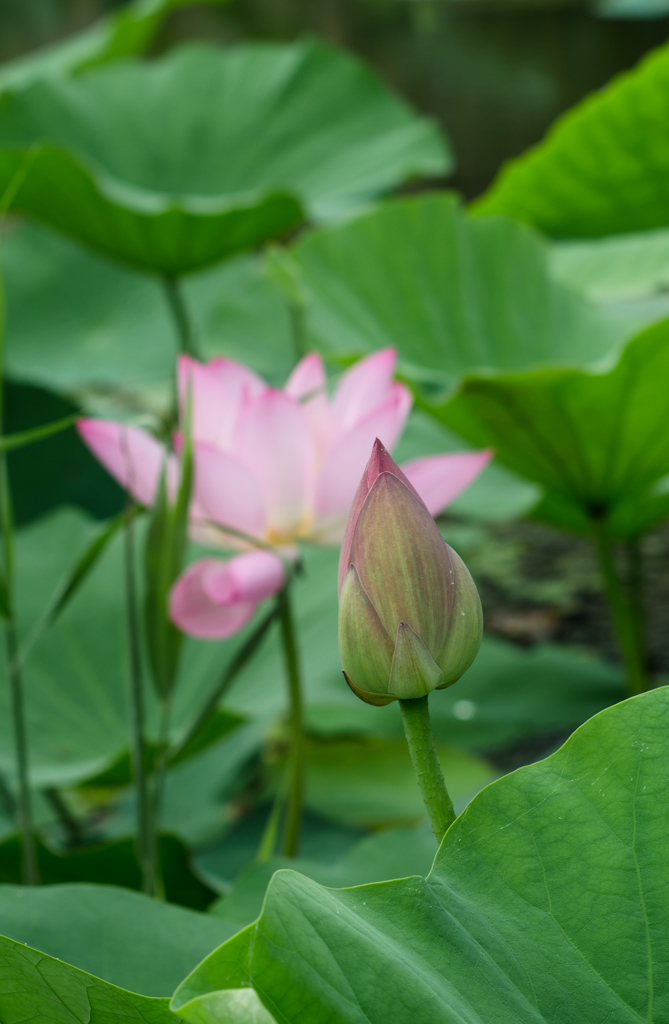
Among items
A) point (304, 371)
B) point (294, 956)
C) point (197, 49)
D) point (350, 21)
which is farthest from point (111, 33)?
point (350, 21)

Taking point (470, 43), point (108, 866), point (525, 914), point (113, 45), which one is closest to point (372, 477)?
point (525, 914)

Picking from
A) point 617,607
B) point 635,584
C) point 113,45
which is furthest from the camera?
point 113,45

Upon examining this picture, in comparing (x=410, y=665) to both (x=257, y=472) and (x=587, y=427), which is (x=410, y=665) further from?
(x=587, y=427)

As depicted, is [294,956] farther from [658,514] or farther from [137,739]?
[658,514]

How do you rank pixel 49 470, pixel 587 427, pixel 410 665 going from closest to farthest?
pixel 410 665 → pixel 587 427 → pixel 49 470

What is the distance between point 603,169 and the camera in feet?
3.95

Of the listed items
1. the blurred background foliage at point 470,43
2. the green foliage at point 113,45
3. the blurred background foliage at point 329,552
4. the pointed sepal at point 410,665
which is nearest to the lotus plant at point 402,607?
the pointed sepal at point 410,665

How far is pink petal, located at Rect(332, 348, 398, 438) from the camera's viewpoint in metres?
0.53

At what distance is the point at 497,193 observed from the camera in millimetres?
1340

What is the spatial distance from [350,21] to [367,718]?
290 inches

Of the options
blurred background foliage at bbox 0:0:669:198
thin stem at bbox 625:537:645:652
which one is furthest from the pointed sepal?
blurred background foliage at bbox 0:0:669:198

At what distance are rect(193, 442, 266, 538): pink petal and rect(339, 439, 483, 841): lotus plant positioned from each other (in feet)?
0.71

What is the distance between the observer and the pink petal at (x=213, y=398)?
20.4 inches

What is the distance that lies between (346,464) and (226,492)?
0.06 meters
